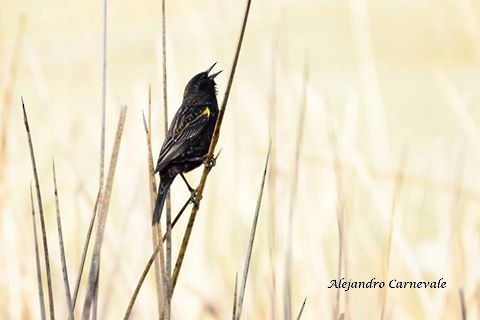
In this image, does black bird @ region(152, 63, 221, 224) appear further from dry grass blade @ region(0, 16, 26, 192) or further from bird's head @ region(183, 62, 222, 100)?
dry grass blade @ region(0, 16, 26, 192)

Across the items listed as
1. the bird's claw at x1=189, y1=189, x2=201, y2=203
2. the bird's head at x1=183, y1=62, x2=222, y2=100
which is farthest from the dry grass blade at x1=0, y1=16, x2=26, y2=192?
the bird's claw at x1=189, y1=189, x2=201, y2=203

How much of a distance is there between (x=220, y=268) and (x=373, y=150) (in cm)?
67

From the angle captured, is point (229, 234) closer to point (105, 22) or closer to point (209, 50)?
point (209, 50)

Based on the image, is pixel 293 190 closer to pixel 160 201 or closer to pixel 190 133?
pixel 190 133

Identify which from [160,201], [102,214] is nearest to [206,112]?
[160,201]

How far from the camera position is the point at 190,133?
1515mm

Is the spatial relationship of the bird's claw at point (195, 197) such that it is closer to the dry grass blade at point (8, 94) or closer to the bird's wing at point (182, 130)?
the bird's wing at point (182, 130)

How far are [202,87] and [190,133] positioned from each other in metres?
0.16

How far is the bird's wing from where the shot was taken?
4.49ft

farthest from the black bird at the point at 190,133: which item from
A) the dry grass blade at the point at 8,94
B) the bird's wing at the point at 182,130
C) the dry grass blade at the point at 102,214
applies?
the dry grass blade at the point at 8,94

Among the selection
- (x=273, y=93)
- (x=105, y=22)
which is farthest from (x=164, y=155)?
(x=273, y=93)

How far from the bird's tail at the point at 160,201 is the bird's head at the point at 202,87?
237 millimetres

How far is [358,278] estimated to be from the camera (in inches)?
127

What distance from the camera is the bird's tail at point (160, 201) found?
4.17 ft
